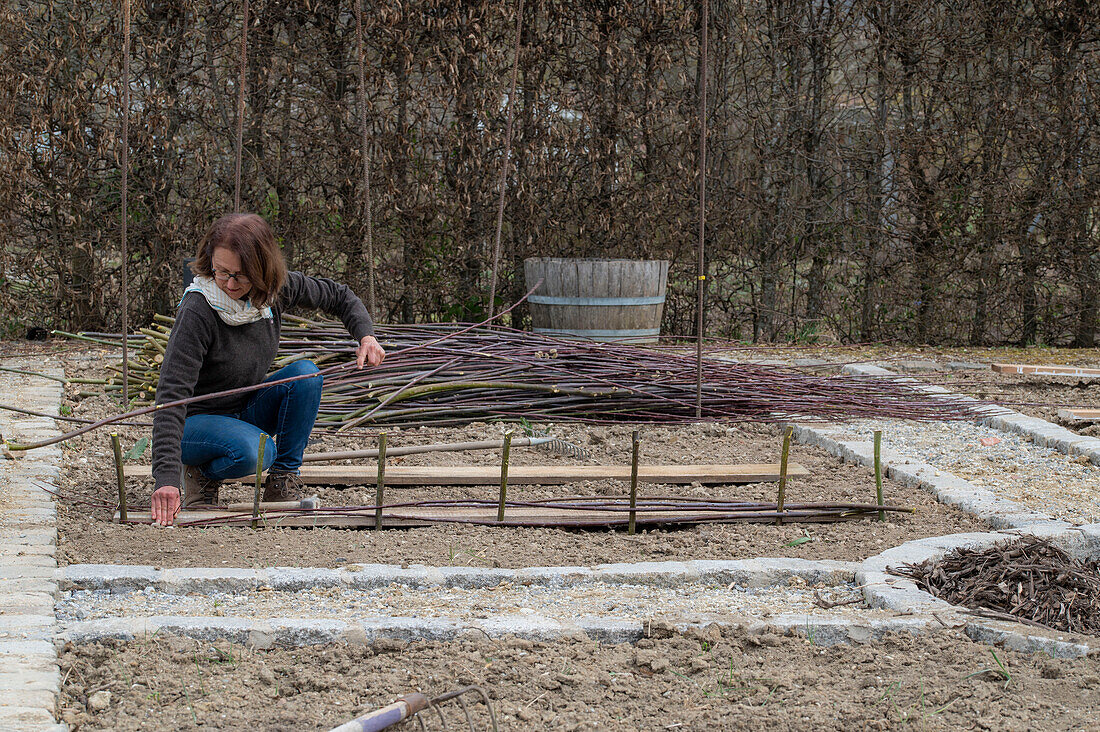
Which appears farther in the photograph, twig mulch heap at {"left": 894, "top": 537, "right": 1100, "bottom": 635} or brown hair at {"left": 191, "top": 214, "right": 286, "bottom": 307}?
brown hair at {"left": 191, "top": 214, "right": 286, "bottom": 307}

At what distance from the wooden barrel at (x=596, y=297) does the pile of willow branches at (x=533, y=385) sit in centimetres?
135

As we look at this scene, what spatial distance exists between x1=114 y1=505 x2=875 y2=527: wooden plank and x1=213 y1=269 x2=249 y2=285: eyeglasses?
737 mm

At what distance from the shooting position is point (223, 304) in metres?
3.04

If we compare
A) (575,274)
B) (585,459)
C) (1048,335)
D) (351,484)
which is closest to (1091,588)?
(585,459)

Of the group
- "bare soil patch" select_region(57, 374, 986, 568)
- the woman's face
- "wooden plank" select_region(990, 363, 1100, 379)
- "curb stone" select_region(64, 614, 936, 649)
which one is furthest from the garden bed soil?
"wooden plank" select_region(990, 363, 1100, 379)

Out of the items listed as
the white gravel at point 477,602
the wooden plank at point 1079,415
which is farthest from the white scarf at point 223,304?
the wooden plank at point 1079,415

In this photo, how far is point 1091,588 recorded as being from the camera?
262 cm

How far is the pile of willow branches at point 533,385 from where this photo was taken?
458 centimetres

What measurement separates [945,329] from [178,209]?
5.84m

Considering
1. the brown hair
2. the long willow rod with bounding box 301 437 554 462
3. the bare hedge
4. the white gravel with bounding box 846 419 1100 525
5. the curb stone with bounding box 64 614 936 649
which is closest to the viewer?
the curb stone with bounding box 64 614 936 649

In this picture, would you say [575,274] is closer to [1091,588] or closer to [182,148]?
[182,148]

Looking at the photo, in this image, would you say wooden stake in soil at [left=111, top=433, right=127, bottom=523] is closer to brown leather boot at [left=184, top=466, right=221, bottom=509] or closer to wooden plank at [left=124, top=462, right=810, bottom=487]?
brown leather boot at [left=184, top=466, right=221, bottom=509]

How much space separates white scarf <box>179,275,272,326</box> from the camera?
3.02 meters

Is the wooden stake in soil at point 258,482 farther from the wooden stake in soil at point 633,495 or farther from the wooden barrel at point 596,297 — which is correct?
the wooden barrel at point 596,297
